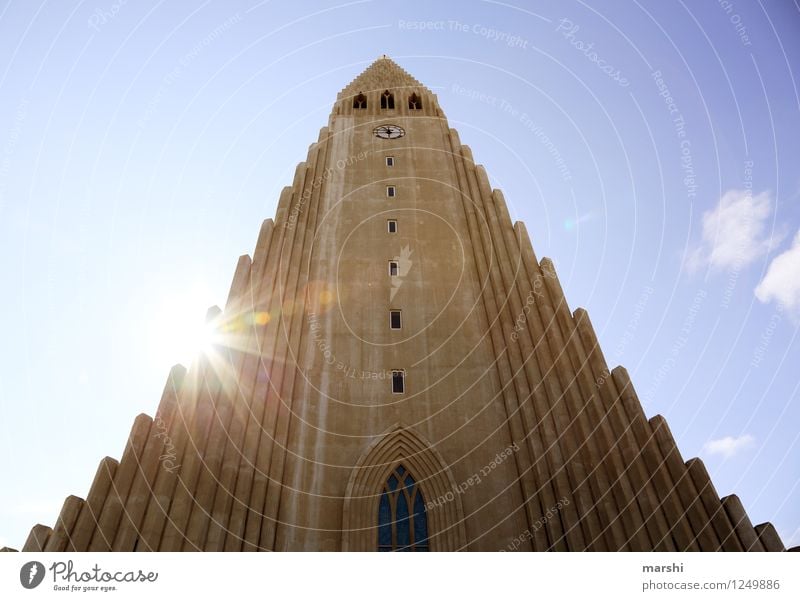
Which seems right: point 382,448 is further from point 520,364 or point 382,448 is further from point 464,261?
point 464,261

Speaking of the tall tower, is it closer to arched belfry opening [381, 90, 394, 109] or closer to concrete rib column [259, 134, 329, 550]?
concrete rib column [259, 134, 329, 550]

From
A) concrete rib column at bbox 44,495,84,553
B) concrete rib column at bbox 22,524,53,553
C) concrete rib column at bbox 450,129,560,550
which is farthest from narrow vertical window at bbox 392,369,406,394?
concrete rib column at bbox 22,524,53,553

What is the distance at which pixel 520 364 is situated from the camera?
20516mm

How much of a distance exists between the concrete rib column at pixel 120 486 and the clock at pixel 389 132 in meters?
23.2

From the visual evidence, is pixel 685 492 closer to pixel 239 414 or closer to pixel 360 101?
pixel 239 414

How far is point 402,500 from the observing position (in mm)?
17719

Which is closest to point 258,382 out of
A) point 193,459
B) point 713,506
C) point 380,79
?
point 193,459

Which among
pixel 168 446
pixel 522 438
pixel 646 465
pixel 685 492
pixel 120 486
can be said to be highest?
pixel 522 438

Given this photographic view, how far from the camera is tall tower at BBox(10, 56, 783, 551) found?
15570mm

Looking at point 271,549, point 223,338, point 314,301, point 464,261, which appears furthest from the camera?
point 464,261

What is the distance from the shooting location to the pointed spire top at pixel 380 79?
43.0 m

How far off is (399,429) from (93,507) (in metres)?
8.77
